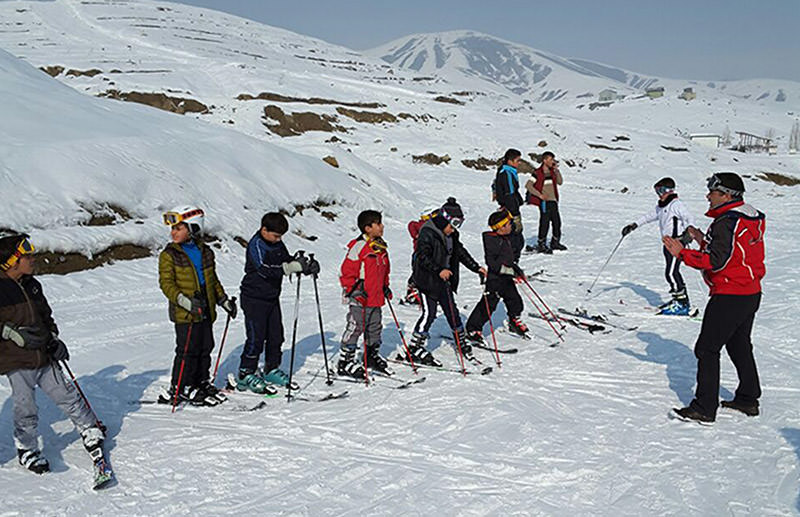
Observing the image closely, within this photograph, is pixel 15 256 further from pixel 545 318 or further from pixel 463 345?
pixel 545 318

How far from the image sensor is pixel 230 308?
5555 millimetres

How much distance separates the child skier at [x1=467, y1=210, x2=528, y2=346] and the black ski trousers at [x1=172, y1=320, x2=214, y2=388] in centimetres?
360

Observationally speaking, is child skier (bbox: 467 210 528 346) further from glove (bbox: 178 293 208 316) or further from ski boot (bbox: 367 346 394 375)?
glove (bbox: 178 293 208 316)

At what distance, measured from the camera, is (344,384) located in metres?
6.36

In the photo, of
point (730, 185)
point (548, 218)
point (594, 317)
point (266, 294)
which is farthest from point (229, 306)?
point (548, 218)

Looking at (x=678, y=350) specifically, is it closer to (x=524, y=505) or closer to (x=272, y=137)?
(x=524, y=505)

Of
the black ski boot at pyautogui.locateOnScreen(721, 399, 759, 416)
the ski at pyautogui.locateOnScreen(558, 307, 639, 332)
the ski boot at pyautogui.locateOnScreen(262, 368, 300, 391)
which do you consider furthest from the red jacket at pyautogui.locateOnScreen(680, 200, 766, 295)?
the ski boot at pyautogui.locateOnScreen(262, 368, 300, 391)

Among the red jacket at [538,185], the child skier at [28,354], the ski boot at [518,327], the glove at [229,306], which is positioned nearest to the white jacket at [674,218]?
the ski boot at [518,327]

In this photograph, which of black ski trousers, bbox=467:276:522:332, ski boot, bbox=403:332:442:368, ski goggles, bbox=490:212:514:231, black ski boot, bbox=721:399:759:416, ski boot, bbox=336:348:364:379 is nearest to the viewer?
black ski boot, bbox=721:399:759:416

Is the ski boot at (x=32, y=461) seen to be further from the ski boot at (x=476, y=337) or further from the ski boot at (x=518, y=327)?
the ski boot at (x=518, y=327)

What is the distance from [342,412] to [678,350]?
15.3 ft

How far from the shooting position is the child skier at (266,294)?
5.68 meters

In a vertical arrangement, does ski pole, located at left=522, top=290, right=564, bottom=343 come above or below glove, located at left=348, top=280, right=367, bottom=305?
below

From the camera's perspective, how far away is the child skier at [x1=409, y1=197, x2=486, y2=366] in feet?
22.5
